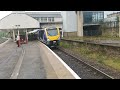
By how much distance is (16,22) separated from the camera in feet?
149

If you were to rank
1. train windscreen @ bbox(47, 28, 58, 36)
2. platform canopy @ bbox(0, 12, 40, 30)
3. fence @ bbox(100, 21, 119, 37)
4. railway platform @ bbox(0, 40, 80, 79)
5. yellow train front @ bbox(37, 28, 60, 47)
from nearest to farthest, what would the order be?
railway platform @ bbox(0, 40, 80, 79) → yellow train front @ bbox(37, 28, 60, 47) → train windscreen @ bbox(47, 28, 58, 36) → platform canopy @ bbox(0, 12, 40, 30) → fence @ bbox(100, 21, 119, 37)

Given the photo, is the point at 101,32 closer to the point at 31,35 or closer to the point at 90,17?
the point at 90,17

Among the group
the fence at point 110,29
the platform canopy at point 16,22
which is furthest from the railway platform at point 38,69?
the fence at point 110,29

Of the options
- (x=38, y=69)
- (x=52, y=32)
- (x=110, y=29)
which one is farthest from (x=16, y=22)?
(x=38, y=69)

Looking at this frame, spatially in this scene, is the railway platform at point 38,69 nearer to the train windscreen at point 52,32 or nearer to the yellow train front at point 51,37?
the yellow train front at point 51,37

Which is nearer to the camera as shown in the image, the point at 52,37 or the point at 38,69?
the point at 38,69

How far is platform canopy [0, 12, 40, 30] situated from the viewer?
45.0m

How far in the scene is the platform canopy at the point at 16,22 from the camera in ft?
148

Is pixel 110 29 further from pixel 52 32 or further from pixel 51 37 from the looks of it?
pixel 51 37

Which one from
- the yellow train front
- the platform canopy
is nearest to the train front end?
the yellow train front

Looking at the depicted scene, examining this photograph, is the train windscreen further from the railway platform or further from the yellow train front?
the railway platform
